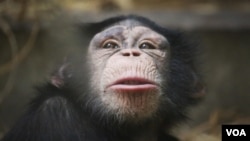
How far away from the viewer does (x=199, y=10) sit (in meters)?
9.63

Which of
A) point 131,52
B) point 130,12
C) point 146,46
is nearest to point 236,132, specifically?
point 146,46

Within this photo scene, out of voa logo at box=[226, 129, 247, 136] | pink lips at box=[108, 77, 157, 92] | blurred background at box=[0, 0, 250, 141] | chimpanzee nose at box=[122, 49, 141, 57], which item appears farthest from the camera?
blurred background at box=[0, 0, 250, 141]

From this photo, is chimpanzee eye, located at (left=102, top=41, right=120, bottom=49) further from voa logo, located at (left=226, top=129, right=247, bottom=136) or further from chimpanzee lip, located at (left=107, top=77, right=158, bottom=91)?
voa logo, located at (left=226, top=129, right=247, bottom=136)

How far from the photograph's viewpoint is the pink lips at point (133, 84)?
17.2 ft

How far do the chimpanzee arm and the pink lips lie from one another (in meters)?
0.40

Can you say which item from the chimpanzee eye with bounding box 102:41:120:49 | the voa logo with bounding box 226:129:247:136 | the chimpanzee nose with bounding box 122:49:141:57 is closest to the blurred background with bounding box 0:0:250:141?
the voa logo with bounding box 226:129:247:136

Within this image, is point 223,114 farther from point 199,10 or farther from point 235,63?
point 199,10

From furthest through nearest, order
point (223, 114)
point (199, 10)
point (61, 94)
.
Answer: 1. point (199, 10)
2. point (223, 114)
3. point (61, 94)

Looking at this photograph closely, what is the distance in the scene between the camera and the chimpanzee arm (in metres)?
5.33

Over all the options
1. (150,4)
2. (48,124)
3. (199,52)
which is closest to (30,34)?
(150,4)

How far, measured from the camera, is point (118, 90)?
209 inches

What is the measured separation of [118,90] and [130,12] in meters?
3.61

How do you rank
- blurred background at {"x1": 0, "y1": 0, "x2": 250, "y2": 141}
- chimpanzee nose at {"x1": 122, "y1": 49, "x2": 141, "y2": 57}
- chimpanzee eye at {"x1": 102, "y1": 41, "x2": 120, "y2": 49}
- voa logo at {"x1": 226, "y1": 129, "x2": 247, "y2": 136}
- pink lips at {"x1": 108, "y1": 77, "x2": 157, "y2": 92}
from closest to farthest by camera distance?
pink lips at {"x1": 108, "y1": 77, "x2": 157, "y2": 92}
chimpanzee nose at {"x1": 122, "y1": 49, "x2": 141, "y2": 57}
chimpanzee eye at {"x1": 102, "y1": 41, "x2": 120, "y2": 49}
voa logo at {"x1": 226, "y1": 129, "x2": 247, "y2": 136}
blurred background at {"x1": 0, "y1": 0, "x2": 250, "y2": 141}

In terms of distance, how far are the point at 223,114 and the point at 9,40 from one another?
249 cm
